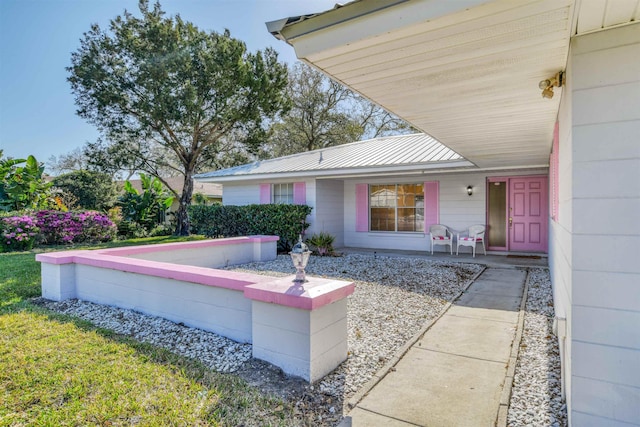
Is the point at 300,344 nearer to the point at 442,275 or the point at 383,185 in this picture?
the point at 442,275

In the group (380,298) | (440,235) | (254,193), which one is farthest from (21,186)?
(440,235)

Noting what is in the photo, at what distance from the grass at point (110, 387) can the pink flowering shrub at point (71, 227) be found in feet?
36.8

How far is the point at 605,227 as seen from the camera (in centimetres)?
216

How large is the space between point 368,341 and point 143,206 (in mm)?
16619

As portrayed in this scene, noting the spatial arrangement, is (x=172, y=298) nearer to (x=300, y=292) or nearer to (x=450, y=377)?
(x=300, y=292)

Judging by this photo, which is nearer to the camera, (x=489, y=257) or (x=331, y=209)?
(x=489, y=257)

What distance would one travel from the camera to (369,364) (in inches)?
140

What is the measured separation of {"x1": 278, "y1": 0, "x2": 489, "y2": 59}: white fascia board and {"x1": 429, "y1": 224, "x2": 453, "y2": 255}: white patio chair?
961 centimetres

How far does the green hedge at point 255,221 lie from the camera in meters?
11.6

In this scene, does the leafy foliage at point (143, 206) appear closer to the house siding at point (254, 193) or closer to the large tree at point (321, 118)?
the house siding at point (254, 193)

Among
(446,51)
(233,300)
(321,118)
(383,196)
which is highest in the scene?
(321,118)

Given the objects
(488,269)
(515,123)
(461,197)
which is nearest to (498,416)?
(515,123)

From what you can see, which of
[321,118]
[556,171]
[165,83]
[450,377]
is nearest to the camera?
[450,377]

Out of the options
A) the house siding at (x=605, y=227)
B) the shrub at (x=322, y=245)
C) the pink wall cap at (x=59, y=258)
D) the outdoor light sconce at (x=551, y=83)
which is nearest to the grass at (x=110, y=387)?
the pink wall cap at (x=59, y=258)
